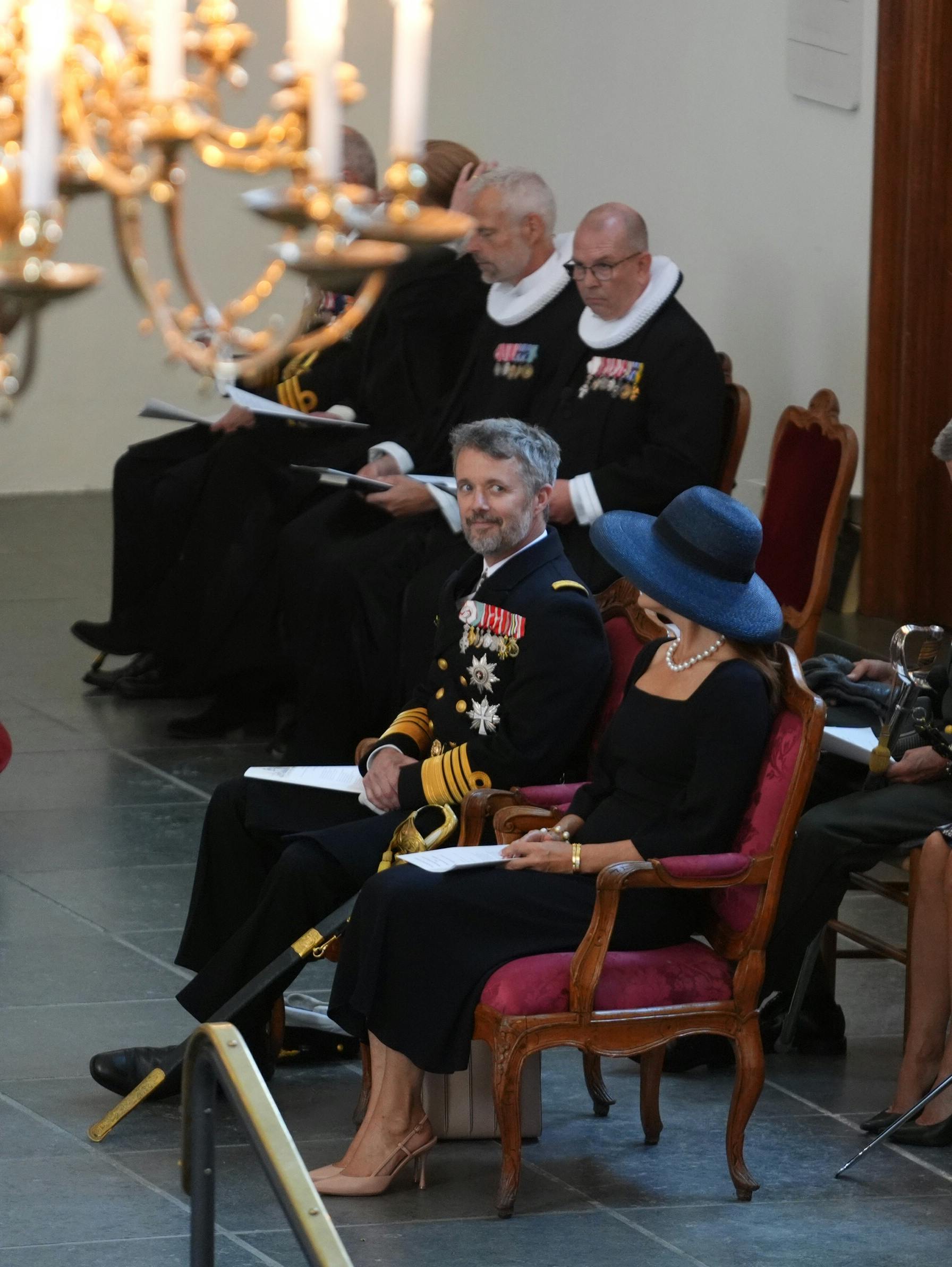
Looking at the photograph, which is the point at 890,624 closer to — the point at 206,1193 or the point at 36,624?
the point at 36,624

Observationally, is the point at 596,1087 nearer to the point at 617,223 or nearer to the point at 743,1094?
the point at 743,1094

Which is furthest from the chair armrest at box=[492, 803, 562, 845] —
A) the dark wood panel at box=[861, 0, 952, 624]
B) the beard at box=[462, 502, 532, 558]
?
the dark wood panel at box=[861, 0, 952, 624]

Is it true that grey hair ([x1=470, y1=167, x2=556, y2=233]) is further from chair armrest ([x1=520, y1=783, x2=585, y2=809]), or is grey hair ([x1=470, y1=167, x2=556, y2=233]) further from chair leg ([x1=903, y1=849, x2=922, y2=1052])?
chair leg ([x1=903, y1=849, x2=922, y2=1052])

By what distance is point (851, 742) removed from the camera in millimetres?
4344

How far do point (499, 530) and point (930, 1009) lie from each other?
1.24 m

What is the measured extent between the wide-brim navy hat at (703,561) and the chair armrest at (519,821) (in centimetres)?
48

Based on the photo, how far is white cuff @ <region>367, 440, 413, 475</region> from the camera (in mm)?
6371

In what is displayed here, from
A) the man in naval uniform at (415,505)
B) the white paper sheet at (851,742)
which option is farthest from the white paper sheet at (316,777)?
the man in naval uniform at (415,505)

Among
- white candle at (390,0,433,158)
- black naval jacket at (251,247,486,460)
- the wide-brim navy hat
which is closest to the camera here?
white candle at (390,0,433,158)

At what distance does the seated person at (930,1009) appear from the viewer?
403 cm

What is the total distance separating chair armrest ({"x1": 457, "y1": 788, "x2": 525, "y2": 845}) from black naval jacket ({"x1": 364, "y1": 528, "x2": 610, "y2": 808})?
3.3 inches

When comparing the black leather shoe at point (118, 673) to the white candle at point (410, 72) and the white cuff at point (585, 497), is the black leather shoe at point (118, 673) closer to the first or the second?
the white cuff at point (585, 497)

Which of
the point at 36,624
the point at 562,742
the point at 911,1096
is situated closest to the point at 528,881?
the point at 562,742

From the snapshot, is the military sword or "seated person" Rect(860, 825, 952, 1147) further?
"seated person" Rect(860, 825, 952, 1147)
